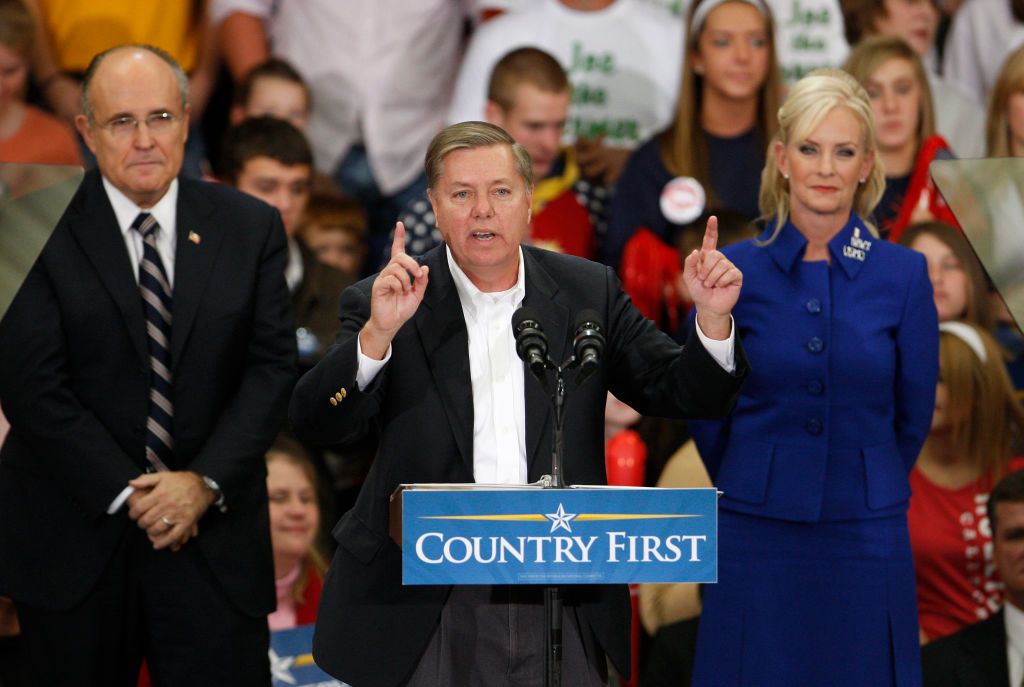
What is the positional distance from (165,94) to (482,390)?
124cm

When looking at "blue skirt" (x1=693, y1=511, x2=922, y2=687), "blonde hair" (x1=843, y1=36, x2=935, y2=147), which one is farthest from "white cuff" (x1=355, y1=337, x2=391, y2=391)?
"blonde hair" (x1=843, y1=36, x2=935, y2=147)

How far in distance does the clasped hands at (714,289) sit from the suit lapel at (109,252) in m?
1.35

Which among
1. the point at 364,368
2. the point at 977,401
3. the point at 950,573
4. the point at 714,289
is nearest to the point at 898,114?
the point at 977,401

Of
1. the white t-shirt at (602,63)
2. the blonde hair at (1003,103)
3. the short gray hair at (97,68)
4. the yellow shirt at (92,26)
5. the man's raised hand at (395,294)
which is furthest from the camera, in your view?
the white t-shirt at (602,63)

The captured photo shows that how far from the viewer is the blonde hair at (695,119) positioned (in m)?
5.72

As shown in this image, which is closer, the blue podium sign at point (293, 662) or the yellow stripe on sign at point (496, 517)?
the yellow stripe on sign at point (496, 517)

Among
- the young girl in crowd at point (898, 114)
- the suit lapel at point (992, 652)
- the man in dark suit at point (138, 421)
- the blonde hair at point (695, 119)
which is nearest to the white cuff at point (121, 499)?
the man in dark suit at point (138, 421)

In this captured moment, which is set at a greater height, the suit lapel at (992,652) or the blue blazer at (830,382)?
the blue blazer at (830,382)

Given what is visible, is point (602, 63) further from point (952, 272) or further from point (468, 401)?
point (468, 401)

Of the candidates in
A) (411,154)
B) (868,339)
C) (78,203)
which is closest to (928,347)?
(868,339)

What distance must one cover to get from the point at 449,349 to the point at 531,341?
1.20 ft

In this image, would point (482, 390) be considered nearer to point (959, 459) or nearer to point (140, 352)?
point (140, 352)

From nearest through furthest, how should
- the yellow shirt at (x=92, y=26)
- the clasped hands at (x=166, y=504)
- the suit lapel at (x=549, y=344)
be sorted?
the suit lapel at (x=549, y=344)
the clasped hands at (x=166, y=504)
the yellow shirt at (x=92, y=26)

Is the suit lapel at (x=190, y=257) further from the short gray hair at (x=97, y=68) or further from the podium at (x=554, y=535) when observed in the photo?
the podium at (x=554, y=535)
